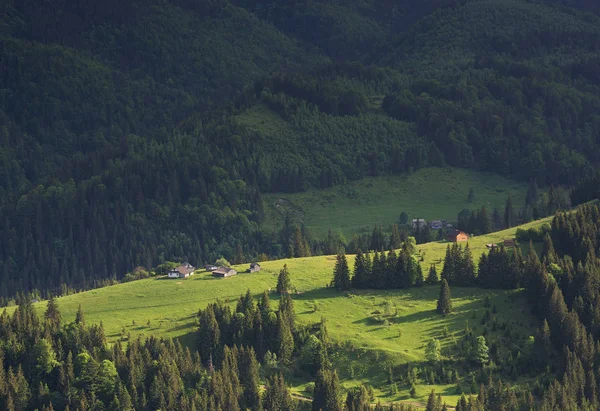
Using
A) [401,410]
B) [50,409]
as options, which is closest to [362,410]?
[401,410]

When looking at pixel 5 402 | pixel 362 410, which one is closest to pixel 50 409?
pixel 5 402

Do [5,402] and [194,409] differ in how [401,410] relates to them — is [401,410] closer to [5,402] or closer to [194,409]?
[194,409]

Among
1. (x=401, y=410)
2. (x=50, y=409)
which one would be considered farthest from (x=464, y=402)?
(x=50, y=409)

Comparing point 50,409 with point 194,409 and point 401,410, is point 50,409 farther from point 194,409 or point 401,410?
point 401,410

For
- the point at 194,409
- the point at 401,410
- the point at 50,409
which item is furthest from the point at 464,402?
the point at 50,409

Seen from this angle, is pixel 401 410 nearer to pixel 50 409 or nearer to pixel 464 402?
pixel 464 402

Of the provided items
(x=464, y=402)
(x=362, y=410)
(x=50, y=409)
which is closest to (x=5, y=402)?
(x=50, y=409)
